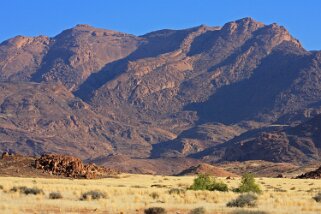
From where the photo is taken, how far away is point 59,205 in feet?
110

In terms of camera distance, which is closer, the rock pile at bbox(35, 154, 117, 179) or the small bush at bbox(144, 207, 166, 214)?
the small bush at bbox(144, 207, 166, 214)

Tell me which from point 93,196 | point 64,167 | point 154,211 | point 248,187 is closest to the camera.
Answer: point 154,211

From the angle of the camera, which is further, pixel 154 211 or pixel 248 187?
pixel 248 187

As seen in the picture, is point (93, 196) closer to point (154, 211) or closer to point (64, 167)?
point (154, 211)

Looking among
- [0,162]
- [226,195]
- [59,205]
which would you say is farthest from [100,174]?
[59,205]

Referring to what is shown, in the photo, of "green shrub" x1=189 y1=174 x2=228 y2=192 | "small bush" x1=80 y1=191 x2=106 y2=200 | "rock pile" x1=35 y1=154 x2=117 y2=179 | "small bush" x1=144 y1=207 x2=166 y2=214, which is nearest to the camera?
"small bush" x1=144 y1=207 x2=166 y2=214

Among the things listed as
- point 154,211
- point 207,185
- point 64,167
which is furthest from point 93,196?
point 64,167

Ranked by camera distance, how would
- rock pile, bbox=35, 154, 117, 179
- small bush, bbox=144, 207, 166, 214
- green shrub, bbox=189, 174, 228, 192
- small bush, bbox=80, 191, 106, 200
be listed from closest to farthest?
small bush, bbox=144, 207, 166, 214 → small bush, bbox=80, 191, 106, 200 → green shrub, bbox=189, 174, 228, 192 → rock pile, bbox=35, 154, 117, 179

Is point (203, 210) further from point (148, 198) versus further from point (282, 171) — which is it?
point (282, 171)

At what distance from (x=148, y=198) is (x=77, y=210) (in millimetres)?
8103

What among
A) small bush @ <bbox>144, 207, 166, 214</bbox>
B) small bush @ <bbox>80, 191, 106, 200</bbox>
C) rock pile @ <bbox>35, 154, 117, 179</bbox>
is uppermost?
rock pile @ <bbox>35, 154, 117, 179</bbox>

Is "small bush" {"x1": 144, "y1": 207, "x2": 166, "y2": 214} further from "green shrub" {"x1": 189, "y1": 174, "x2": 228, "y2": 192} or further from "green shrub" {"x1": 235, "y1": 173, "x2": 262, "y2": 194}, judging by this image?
"green shrub" {"x1": 235, "y1": 173, "x2": 262, "y2": 194}

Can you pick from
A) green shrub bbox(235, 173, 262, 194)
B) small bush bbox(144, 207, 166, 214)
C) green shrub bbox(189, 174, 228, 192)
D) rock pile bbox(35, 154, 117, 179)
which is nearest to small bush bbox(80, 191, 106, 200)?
small bush bbox(144, 207, 166, 214)

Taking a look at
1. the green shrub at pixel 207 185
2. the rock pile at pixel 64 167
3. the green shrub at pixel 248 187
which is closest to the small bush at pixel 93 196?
the green shrub at pixel 207 185
